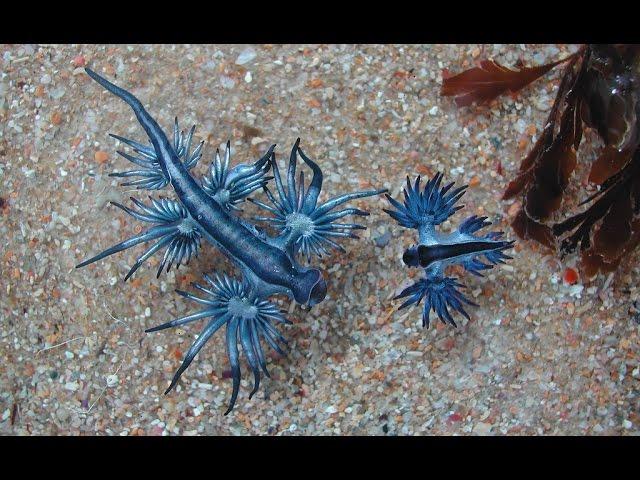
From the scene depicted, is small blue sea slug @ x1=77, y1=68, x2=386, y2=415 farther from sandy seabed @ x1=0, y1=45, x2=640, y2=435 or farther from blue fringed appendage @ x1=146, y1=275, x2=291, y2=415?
sandy seabed @ x1=0, y1=45, x2=640, y2=435

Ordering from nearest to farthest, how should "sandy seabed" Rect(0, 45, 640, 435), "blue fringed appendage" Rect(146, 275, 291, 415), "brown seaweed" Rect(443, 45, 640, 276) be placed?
1. "blue fringed appendage" Rect(146, 275, 291, 415)
2. "brown seaweed" Rect(443, 45, 640, 276)
3. "sandy seabed" Rect(0, 45, 640, 435)

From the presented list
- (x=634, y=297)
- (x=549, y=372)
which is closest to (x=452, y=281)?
(x=549, y=372)

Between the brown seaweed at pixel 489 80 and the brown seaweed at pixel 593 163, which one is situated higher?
the brown seaweed at pixel 489 80

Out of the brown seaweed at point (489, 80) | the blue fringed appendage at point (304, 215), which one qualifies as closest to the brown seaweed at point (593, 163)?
the brown seaweed at point (489, 80)

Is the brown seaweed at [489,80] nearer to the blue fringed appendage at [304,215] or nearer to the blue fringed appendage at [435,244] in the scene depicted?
the blue fringed appendage at [435,244]

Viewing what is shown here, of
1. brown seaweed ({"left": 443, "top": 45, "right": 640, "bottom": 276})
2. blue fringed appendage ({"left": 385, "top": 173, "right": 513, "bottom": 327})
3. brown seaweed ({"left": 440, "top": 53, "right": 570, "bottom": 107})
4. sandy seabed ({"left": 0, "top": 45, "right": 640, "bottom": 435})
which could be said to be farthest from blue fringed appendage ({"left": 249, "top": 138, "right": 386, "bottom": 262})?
brown seaweed ({"left": 443, "top": 45, "right": 640, "bottom": 276})

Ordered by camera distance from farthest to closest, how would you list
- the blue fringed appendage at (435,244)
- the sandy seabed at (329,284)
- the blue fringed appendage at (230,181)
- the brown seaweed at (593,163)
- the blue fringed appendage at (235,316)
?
the sandy seabed at (329,284) < the brown seaweed at (593,163) < the blue fringed appendage at (230,181) < the blue fringed appendage at (235,316) < the blue fringed appendage at (435,244)

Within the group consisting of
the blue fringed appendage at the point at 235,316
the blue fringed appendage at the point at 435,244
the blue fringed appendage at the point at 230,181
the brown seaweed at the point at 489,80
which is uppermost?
the brown seaweed at the point at 489,80

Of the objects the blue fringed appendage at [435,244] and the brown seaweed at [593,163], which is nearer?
the blue fringed appendage at [435,244]

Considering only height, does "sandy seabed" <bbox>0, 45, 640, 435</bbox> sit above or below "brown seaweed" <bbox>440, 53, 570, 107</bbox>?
below

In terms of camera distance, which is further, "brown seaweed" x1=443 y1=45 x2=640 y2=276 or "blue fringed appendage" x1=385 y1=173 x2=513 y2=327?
"brown seaweed" x1=443 y1=45 x2=640 y2=276
